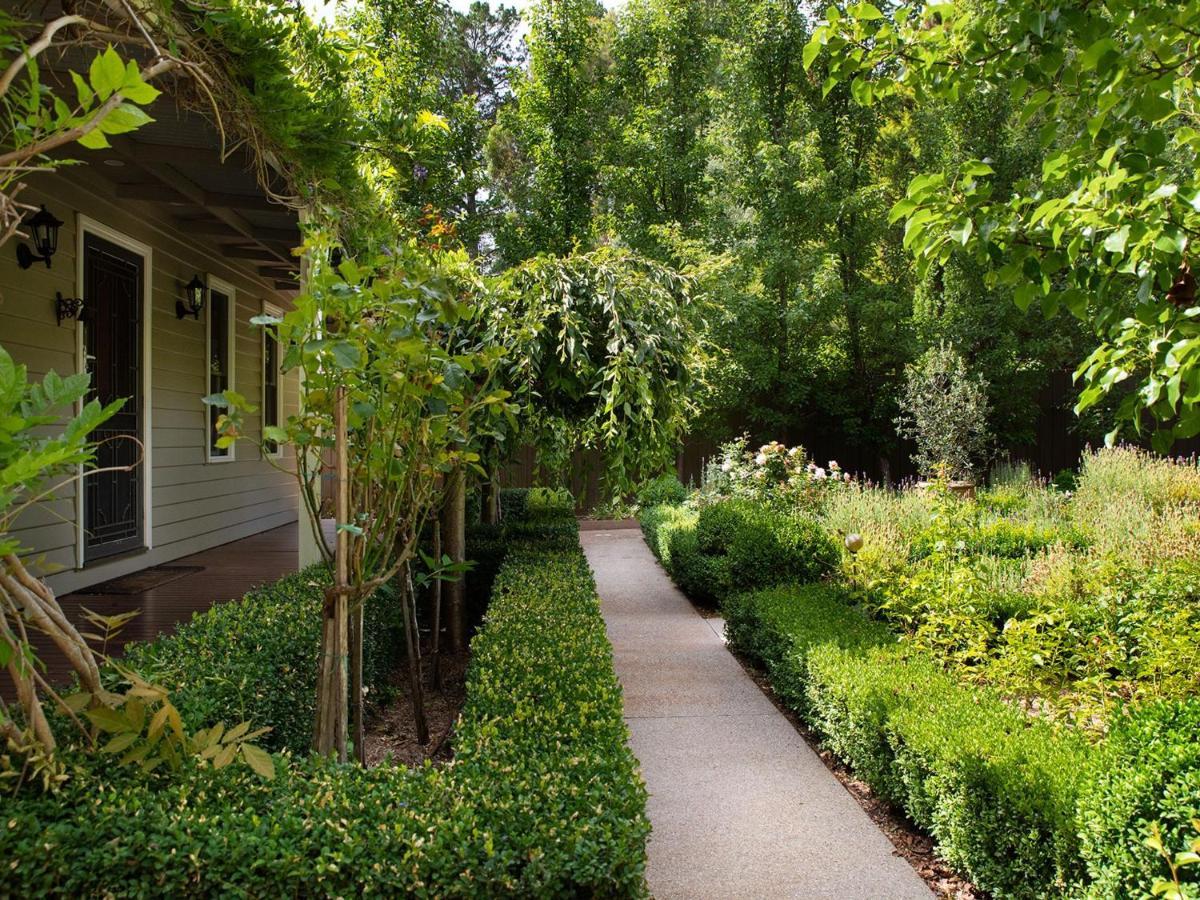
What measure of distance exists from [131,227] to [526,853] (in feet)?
21.5

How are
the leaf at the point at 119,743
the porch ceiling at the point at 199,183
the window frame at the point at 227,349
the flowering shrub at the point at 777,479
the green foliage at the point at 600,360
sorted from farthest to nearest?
the flowering shrub at the point at 777,479
the window frame at the point at 227,349
the green foliage at the point at 600,360
the porch ceiling at the point at 199,183
the leaf at the point at 119,743

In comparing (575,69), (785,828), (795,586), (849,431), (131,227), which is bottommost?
(785,828)

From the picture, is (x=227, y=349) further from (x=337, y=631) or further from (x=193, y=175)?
(x=337, y=631)

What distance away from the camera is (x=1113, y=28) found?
224 cm

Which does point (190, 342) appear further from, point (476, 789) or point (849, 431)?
point (849, 431)

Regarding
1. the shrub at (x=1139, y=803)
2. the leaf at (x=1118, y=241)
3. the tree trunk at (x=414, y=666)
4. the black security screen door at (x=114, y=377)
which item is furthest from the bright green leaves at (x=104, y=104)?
the black security screen door at (x=114, y=377)

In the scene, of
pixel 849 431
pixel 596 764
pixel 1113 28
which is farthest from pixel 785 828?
pixel 849 431

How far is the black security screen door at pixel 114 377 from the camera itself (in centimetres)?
619

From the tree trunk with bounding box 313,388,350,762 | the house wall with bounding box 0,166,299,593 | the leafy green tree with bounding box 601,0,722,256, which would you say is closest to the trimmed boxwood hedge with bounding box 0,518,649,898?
the tree trunk with bounding box 313,388,350,762

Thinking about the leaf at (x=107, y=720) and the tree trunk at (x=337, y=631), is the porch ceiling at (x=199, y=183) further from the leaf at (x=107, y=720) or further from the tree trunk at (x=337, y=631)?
the leaf at (x=107, y=720)

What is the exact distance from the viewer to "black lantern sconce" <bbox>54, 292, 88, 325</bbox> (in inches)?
224

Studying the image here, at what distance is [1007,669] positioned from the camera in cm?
405

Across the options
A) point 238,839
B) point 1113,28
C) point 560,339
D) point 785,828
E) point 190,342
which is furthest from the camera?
point 190,342

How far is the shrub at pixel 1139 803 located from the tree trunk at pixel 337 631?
2.27 metres
